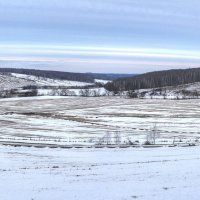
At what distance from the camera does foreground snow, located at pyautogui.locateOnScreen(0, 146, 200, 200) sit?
63.9 feet

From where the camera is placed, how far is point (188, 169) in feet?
90.7

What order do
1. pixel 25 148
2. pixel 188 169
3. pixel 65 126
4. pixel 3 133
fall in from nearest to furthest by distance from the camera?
pixel 188 169
pixel 25 148
pixel 3 133
pixel 65 126

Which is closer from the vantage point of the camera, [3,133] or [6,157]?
[6,157]

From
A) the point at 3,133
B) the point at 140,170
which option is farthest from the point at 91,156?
the point at 3,133

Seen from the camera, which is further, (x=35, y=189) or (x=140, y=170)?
(x=140, y=170)

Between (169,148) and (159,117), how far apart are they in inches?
1983

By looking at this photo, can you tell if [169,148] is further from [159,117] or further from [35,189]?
[159,117]

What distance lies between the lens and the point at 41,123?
78938 mm

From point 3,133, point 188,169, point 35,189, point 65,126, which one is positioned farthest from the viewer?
point 65,126

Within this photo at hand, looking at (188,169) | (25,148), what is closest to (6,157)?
(25,148)

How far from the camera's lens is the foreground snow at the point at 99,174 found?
1948 centimetres

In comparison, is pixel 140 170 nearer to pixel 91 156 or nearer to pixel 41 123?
pixel 91 156

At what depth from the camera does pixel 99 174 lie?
87.0 feet

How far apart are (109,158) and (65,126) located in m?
39.5
